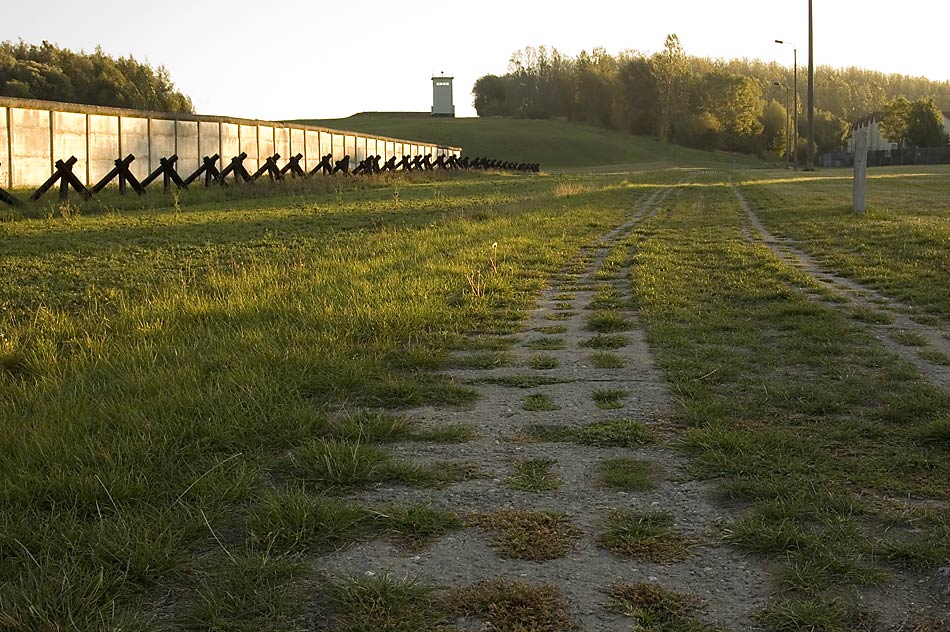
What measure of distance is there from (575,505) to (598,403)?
149 cm

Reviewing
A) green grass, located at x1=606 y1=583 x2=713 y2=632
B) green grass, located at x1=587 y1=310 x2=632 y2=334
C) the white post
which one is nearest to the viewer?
green grass, located at x1=606 y1=583 x2=713 y2=632

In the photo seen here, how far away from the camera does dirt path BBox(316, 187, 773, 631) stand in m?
2.76

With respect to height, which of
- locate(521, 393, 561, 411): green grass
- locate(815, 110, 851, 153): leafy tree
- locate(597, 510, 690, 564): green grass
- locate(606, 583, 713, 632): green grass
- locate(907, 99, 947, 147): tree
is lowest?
locate(606, 583, 713, 632): green grass

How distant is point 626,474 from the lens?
370cm

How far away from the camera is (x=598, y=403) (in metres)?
4.84

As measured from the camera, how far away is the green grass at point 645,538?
2.96 meters

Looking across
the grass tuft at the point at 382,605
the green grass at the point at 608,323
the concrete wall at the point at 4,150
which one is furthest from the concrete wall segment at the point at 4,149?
the grass tuft at the point at 382,605

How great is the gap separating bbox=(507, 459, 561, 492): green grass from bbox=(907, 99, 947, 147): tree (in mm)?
Result: 93558

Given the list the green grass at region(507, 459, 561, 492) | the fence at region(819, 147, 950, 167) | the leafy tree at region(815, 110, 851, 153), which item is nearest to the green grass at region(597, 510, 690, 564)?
the green grass at region(507, 459, 561, 492)

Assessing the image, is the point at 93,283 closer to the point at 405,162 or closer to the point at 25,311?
the point at 25,311

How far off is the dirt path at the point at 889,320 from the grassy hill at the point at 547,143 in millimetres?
89323

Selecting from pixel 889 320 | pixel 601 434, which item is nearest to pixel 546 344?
pixel 601 434

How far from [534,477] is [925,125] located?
9385 cm

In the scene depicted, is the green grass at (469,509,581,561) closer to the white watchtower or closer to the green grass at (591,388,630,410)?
the green grass at (591,388,630,410)
